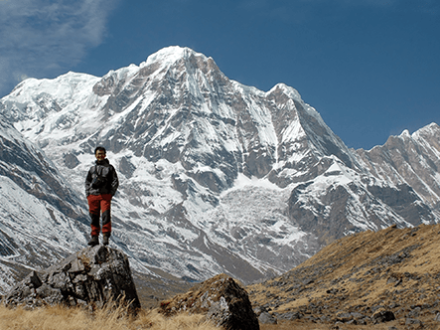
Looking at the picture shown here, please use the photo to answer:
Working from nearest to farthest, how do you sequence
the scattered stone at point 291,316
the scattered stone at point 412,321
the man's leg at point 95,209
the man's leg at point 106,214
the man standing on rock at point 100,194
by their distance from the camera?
the man's leg at point 106,214
the man standing on rock at point 100,194
the man's leg at point 95,209
the scattered stone at point 412,321
the scattered stone at point 291,316

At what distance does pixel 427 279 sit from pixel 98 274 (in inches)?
1336

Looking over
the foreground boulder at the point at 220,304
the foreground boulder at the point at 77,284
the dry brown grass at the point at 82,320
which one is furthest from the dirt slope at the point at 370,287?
the foreground boulder at the point at 77,284

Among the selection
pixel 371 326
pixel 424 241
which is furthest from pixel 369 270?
pixel 371 326

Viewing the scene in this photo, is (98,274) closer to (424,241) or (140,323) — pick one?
(140,323)

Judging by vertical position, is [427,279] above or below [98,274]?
above

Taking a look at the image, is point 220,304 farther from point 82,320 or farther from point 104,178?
point 104,178

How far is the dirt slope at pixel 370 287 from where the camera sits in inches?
1244

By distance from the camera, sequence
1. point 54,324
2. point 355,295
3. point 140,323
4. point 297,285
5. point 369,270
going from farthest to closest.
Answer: point 297,285, point 369,270, point 355,295, point 140,323, point 54,324

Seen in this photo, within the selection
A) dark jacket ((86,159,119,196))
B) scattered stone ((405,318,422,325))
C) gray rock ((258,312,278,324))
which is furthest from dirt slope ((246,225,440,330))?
dark jacket ((86,159,119,196))

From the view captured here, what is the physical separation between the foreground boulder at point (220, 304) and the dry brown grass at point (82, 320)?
71.8 inches

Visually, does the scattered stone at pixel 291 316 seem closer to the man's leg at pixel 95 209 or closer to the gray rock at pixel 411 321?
the gray rock at pixel 411 321

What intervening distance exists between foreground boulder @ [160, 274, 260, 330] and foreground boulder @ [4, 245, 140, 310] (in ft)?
11.4

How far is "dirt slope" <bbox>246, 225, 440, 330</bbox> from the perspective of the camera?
31.6 metres

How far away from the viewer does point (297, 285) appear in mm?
66000
